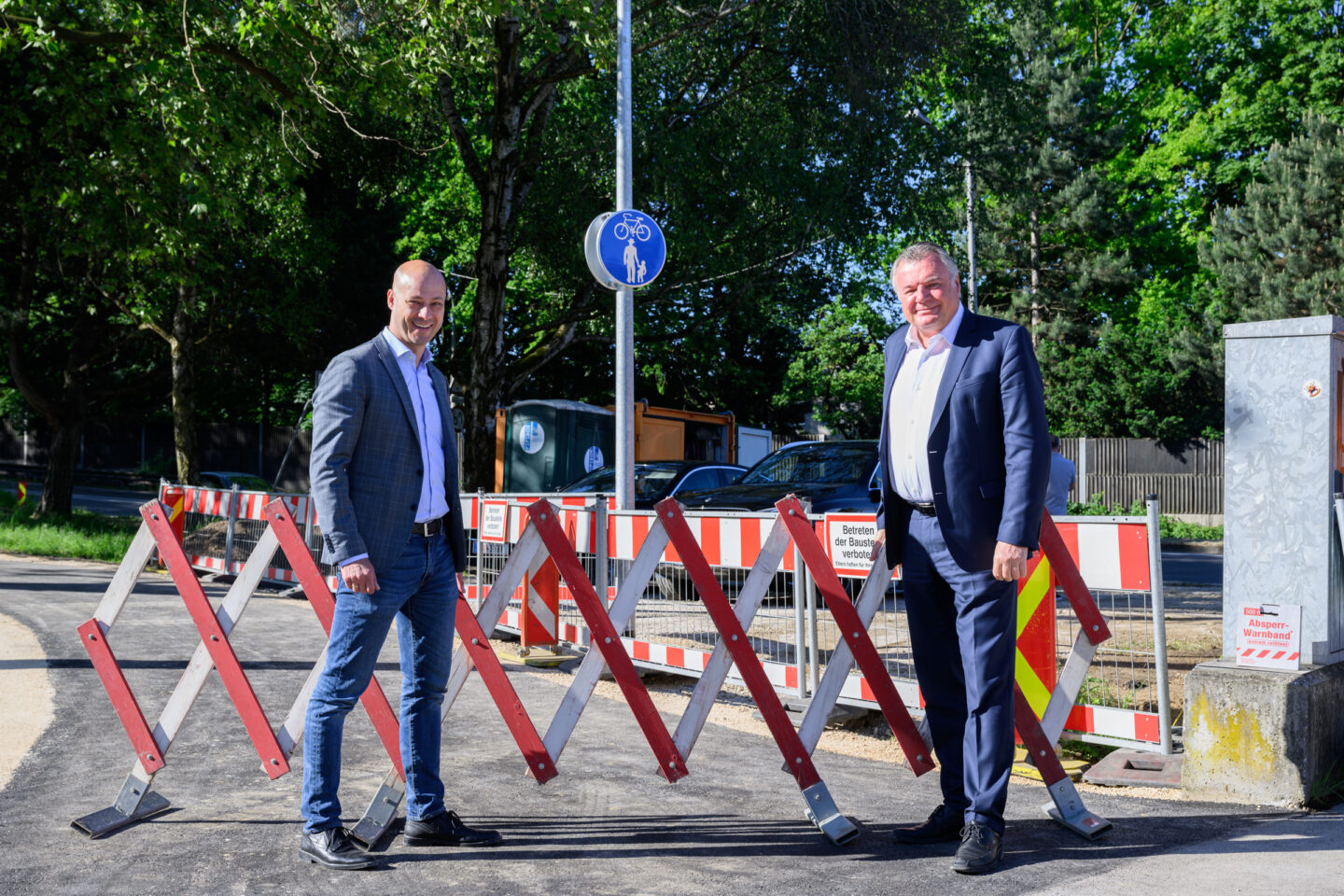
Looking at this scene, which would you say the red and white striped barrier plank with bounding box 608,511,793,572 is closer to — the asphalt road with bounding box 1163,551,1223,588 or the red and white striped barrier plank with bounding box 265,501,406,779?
the red and white striped barrier plank with bounding box 265,501,406,779

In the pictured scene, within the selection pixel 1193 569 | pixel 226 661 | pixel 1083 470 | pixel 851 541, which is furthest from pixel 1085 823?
pixel 1083 470

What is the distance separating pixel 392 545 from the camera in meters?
3.91

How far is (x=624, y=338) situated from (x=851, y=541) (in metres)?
4.22

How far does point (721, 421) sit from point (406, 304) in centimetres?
2149

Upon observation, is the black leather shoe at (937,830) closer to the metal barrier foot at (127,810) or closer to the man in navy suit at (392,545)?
the man in navy suit at (392,545)

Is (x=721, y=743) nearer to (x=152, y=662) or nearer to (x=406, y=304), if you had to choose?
(x=406, y=304)

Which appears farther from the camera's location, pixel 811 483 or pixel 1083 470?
pixel 1083 470

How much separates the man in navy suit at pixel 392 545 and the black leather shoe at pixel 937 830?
150 cm

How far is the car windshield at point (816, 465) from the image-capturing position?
1216 centimetres

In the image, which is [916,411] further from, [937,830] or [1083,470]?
[1083,470]

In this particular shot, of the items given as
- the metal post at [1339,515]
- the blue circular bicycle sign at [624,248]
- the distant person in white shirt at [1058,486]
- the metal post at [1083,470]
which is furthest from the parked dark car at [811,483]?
the metal post at [1083,470]

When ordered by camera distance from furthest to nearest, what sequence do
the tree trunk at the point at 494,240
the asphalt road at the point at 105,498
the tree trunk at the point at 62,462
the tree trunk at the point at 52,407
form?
the asphalt road at the point at 105,498, the tree trunk at the point at 62,462, the tree trunk at the point at 52,407, the tree trunk at the point at 494,240

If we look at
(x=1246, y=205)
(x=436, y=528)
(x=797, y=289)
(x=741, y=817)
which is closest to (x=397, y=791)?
(x=436, y=528)

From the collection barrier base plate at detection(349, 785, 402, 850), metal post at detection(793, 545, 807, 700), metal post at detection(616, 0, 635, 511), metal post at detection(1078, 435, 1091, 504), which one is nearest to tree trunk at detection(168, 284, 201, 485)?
metal post at detection(616, 0, 635, 511)
